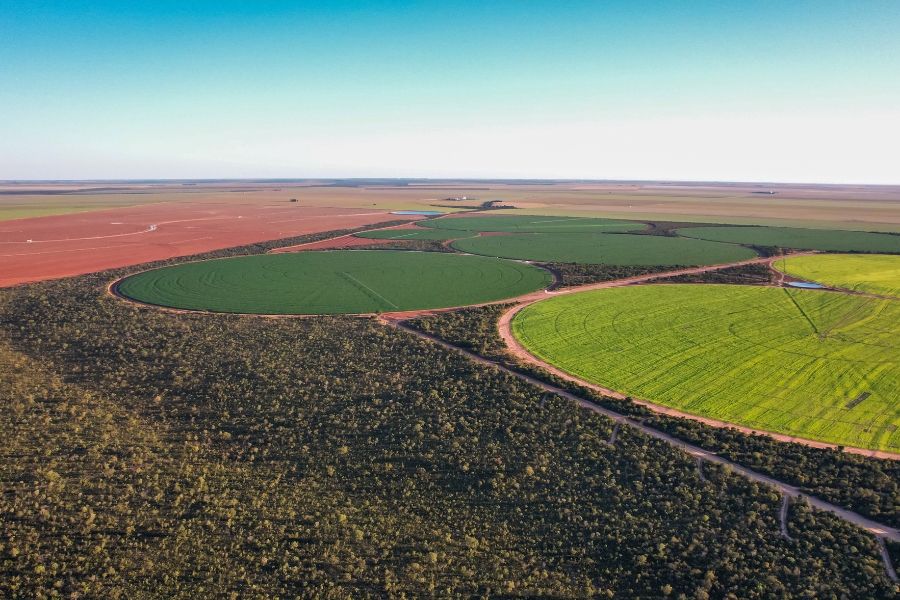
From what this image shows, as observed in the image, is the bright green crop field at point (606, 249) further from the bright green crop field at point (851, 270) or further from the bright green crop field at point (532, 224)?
the bright green crop field at point (532, 224)

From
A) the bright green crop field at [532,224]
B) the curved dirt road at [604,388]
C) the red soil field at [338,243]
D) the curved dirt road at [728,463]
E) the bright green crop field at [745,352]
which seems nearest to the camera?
the curved dirt road at [728,463]

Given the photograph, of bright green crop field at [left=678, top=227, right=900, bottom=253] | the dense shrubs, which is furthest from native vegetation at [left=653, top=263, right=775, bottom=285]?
the dense shrubs

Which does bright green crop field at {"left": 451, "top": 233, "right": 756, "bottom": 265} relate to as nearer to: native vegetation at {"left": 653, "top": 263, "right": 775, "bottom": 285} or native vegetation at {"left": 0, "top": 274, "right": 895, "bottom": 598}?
native vegetation at {"left": 653, "top": 263, "right": 775, "bottom": 285}

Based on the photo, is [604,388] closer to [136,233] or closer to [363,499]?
[363,499]

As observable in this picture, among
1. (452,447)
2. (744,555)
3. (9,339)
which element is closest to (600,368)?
(452,447)

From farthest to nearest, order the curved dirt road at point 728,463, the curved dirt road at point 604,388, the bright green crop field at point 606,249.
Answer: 1. the bright green crop field at point 606,249
2. the curved dirt road at point 604,388
3. the curved dirt road at point 728,463

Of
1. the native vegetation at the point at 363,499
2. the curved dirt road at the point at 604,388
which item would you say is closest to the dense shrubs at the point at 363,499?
the native vegetation at the point at 363,499

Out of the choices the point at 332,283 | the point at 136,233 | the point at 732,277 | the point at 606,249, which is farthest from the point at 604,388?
the point at 136,233
